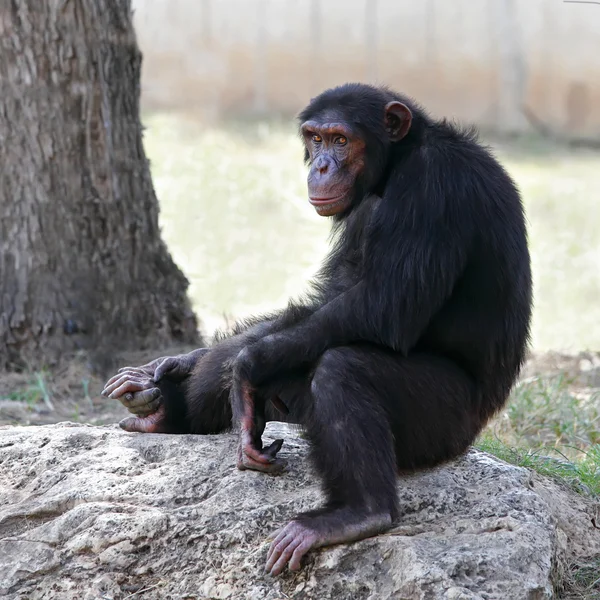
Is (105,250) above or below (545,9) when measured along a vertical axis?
below

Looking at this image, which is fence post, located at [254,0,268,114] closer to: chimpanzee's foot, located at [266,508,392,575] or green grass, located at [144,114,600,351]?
green grass, located at [144,114,600,351]

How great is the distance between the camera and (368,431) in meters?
3.43

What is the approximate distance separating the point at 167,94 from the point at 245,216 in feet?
12.5

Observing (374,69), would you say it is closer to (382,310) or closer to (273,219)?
(273,219)

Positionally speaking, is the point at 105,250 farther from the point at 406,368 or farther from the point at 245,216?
the point at 245,216

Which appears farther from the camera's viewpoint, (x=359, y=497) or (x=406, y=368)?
(x=406, y=368)

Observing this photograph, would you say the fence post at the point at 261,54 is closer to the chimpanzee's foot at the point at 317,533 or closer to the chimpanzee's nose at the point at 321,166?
the chimpanzee's nose at the point at 321,166

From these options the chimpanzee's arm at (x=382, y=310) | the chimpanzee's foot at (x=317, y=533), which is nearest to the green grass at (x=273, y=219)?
the chimpanzee's arm at (x=382, y=310)

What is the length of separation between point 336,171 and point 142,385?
4.31 ft

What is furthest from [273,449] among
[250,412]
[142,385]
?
[142,385]

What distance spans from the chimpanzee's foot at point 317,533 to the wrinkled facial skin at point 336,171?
4.42ft

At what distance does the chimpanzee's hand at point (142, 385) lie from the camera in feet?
14.3

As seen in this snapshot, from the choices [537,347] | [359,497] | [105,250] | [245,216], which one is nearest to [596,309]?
[537,347]

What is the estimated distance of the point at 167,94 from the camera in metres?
15.5
